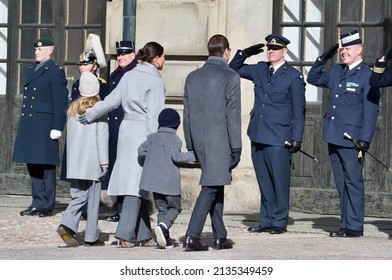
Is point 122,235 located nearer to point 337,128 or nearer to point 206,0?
point 337,128

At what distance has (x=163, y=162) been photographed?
13.8 metres

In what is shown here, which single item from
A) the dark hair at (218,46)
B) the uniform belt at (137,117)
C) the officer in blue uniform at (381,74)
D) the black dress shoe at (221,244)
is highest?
the dark hair at (218,46)

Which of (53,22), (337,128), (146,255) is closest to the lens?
(146,255)

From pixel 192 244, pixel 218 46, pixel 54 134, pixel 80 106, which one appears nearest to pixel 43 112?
pixel 54 134

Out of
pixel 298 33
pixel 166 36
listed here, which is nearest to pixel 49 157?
pixel 166 36

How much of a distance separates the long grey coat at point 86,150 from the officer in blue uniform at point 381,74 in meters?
2.65

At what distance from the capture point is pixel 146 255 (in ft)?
43.7

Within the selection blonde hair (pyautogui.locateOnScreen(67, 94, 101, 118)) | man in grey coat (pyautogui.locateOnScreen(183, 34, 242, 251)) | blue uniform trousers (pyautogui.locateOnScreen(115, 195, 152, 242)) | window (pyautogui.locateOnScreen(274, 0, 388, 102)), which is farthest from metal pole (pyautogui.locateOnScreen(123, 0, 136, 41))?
window (pyautogui.locateOnScreen(274, 0, 388, 102))

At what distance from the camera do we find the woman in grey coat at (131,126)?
14.1 metres

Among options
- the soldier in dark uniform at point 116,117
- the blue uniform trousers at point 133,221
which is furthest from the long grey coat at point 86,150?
the soldier in dark uniform at point 116,117

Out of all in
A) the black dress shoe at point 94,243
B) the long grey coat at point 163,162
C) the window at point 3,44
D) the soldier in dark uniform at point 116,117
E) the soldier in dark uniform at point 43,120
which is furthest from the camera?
the window at point 3,44

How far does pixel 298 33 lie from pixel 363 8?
2.87ft

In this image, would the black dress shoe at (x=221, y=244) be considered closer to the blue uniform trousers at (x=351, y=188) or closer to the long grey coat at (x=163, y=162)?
the long grey coat at (x=163, y=162)

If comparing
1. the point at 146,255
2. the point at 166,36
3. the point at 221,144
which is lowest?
the point at 146,255
